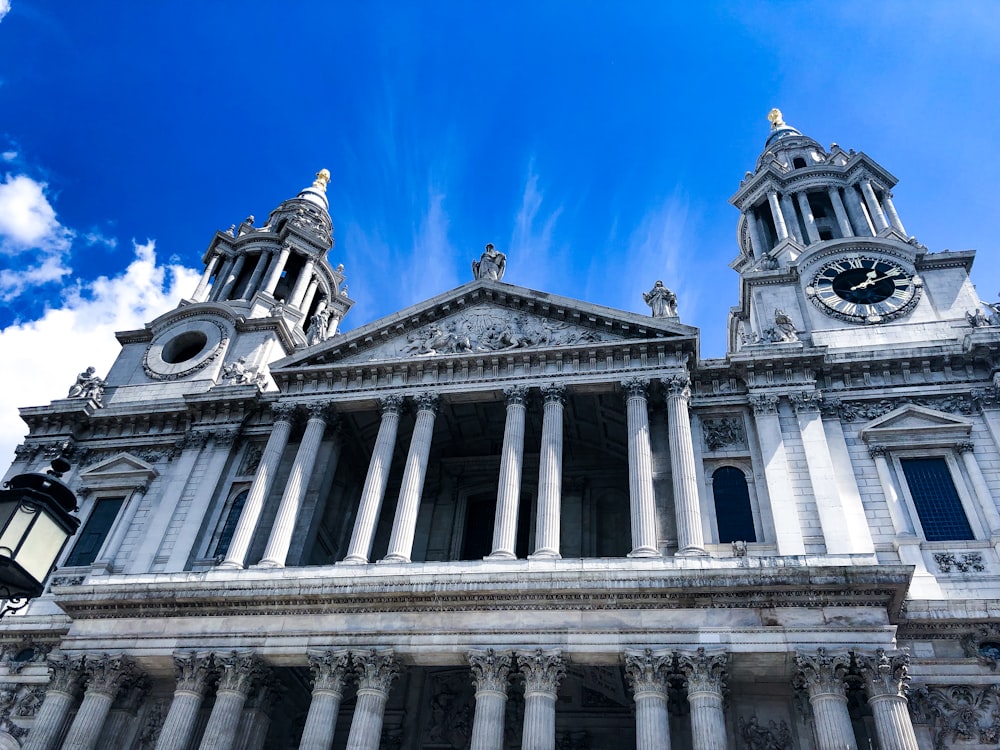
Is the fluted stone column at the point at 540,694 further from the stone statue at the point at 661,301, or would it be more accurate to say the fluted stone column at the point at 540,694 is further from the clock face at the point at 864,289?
the clock face at the point at 864,289

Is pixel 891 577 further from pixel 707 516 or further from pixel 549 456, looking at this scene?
pixel 549 456

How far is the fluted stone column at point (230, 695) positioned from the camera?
19594 mm

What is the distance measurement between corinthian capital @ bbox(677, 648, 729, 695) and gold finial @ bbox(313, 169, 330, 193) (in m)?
39.0

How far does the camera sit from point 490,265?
30.0 meters

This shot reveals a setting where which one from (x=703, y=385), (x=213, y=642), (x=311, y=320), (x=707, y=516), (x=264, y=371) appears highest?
(x=311, y=320)

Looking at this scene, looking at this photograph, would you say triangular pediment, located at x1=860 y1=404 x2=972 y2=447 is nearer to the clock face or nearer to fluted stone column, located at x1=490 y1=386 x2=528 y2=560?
the clock face

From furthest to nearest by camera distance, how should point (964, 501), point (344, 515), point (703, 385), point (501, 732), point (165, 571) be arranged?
point (344, 515) < point (703, 385) < point (165, 571) < point (964, 501) < point (501, 732)

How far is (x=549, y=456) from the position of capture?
23719 millimetres

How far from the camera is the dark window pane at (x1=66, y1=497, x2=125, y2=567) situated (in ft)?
89.8

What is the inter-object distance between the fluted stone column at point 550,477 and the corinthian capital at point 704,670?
4.32 m

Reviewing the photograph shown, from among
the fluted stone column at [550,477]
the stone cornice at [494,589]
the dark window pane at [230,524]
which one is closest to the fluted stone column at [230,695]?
the stone cornice at [494,589]

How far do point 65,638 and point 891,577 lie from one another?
21.2 m

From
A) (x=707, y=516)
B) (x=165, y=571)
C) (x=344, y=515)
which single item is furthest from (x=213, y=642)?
(x=707, y=516)

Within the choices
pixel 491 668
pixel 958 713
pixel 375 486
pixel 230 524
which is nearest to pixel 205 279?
pixel 230 524
